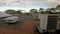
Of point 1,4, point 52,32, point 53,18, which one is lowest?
point 52,32

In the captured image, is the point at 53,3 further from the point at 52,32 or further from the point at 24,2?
the point at 52,32

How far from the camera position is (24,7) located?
2.20m

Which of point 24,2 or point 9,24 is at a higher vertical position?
point 24,2

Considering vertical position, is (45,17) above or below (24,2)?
below

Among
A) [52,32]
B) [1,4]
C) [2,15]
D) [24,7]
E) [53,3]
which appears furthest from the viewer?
[53,3]

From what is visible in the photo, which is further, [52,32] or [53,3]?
[53,3]

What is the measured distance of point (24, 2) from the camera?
89.2 inches

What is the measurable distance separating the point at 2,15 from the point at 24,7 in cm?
77

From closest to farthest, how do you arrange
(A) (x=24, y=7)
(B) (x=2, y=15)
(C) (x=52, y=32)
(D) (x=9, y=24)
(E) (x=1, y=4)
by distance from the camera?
1. (C) (x=52, y=32)
2. (D) (x=9, y=24)
3. (B) (x=2, y=15)
4. (E) (x=1, y=4)
5. (A) (x=24, y=7)

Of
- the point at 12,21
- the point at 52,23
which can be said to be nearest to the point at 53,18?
the point at 52,23

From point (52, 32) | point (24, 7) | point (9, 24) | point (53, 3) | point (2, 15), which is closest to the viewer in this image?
point (52, 32)

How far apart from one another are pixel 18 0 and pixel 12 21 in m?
0.88

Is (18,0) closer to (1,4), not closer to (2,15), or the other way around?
(1,4)

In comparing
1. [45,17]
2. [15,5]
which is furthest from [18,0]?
[45,17]
